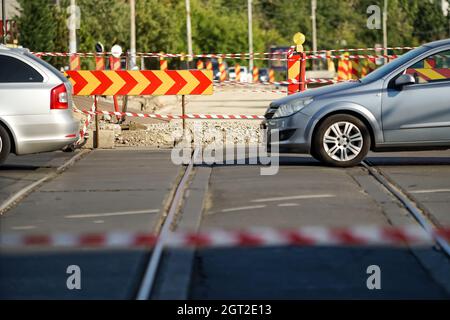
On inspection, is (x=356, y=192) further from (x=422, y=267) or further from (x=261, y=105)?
(x=261, y=105)

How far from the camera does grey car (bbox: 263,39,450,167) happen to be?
53.0 ft

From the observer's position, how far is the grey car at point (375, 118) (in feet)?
53.0

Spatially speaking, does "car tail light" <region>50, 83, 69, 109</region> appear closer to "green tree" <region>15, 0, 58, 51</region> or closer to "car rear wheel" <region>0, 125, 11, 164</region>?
"car rear wheel" <region>0, 125, 11, 164</region>

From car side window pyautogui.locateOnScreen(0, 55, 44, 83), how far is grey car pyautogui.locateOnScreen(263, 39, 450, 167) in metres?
3.40

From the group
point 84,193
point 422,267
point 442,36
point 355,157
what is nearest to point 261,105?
point 355,157

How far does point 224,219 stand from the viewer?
11328mm

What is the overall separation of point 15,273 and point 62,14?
51393mm

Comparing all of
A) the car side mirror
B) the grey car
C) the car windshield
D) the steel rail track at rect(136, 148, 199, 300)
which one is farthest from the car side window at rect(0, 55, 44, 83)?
the car side mirror

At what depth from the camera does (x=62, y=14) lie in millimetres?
59188

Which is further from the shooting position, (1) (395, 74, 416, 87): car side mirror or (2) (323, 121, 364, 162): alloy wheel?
(2) (323, 121, 364, 162): alloy wheel

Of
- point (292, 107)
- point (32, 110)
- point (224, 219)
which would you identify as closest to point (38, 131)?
point (32, 110)

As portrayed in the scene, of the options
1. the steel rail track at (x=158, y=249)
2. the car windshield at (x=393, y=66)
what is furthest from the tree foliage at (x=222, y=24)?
the steel rail track at (x=158, y=249)

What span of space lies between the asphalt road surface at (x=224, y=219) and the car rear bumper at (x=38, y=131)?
1.29ft

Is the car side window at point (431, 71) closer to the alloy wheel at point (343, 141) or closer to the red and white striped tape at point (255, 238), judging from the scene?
the alloy wheel at point (343, 141)
